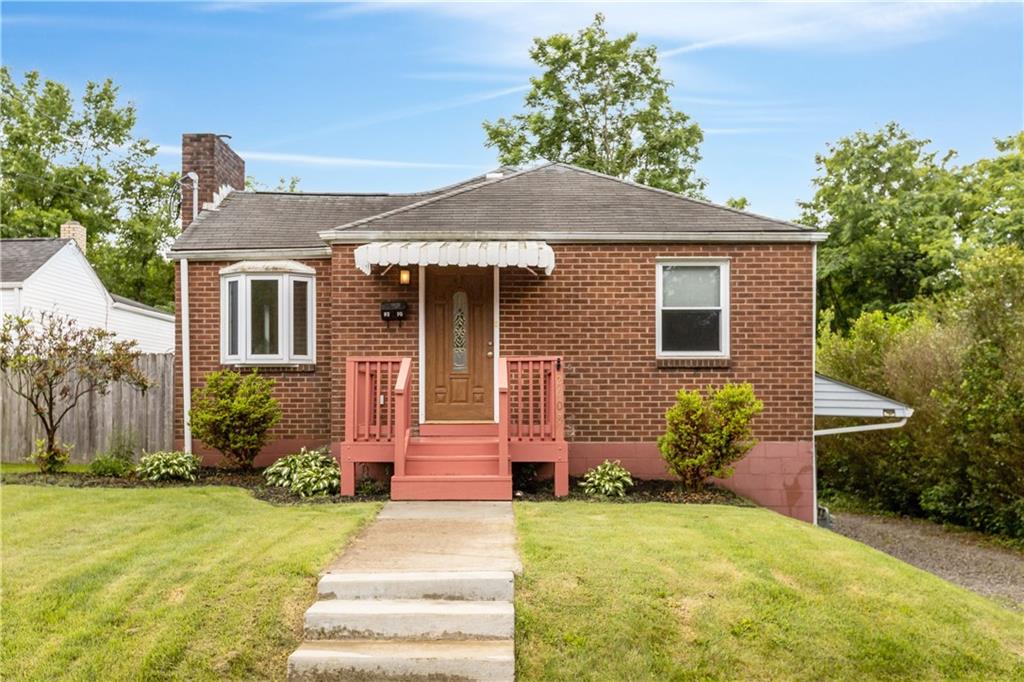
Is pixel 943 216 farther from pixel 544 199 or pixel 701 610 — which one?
pixel 701 610

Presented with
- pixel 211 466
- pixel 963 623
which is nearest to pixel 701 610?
pixel 963 623

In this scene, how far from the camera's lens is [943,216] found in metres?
24.1

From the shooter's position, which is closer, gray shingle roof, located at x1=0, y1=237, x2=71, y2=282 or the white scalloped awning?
the white scalloped awning

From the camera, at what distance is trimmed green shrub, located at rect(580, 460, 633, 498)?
937 cm

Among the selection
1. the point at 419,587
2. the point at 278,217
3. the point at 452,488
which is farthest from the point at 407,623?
the point at 278,217

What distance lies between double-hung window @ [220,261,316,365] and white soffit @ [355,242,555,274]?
235cm

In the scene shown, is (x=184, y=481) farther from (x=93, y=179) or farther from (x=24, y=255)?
(x=93, y=179)

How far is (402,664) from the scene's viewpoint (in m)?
4.88

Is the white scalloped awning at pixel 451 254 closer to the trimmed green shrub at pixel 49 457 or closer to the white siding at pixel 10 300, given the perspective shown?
the trimmed green shrub at pixel 49 457

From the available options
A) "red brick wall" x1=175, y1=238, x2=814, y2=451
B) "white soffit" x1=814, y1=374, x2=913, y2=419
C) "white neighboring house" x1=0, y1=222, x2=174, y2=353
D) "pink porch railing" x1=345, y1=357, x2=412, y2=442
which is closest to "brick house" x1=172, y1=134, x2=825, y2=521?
"red brick wall" x1=175, y1=238, x2=814, y2=451

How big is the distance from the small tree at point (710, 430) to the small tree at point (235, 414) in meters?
5.34

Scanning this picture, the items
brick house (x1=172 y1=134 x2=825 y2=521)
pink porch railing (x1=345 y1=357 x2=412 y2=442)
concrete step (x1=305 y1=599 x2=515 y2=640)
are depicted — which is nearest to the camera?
concrete step (x1=305 y1=599 x2=515 y2=640)

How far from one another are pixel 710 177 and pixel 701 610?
23.8m

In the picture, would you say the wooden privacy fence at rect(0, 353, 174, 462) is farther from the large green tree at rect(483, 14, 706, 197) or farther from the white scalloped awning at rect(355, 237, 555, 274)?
the large green tree at rect(483, 14, 706, 197)
